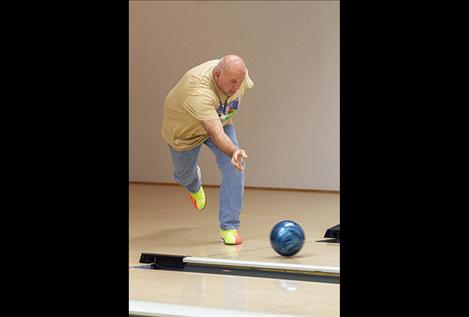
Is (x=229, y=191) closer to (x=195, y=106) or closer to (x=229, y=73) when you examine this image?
(x=195, y=106)

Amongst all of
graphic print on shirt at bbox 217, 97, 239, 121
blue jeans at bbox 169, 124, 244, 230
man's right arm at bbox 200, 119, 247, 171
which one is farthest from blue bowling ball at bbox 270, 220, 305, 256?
graphic print on shirt at bbox 217, 97, 239, 121

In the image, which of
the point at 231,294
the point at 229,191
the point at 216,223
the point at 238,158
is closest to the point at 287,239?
the point at 238,158

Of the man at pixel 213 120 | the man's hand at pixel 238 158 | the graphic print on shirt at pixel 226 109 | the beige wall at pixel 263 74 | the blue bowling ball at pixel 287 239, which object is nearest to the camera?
the man's hand at pixel 238 158

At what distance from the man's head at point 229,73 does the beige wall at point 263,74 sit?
11.1ft

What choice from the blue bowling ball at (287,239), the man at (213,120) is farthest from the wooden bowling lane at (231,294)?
the man at (213,120)

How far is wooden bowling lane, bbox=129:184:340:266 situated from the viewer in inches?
161

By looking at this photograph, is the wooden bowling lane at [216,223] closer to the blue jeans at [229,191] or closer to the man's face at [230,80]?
the blue jeans at [229,191]

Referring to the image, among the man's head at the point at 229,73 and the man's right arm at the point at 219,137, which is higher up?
the man's head at the point at 229,73

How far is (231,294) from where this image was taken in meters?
3.03

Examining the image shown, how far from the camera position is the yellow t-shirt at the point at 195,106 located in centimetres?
412
